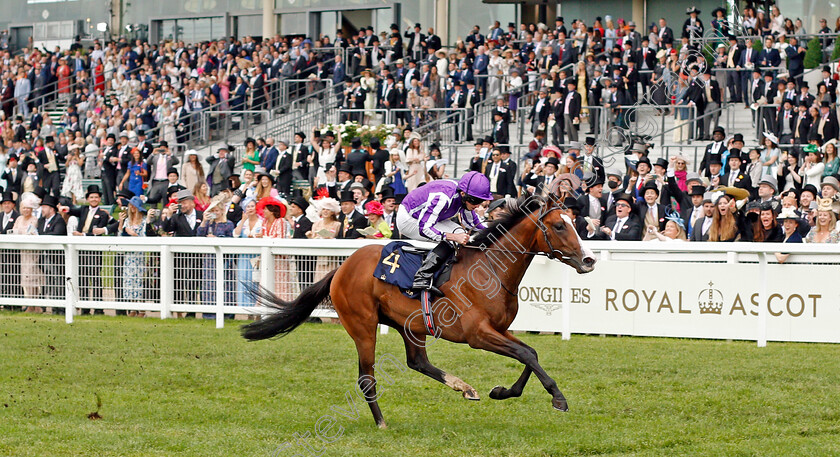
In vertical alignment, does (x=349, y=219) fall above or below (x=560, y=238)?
below

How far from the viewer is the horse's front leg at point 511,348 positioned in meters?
6.17

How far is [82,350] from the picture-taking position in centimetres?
970

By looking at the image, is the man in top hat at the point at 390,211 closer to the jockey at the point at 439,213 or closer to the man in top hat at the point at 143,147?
the jockey at the point at 439,213

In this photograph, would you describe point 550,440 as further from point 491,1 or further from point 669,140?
point 491,1

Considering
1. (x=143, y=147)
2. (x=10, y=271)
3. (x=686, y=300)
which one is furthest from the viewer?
(x=143, y=147)

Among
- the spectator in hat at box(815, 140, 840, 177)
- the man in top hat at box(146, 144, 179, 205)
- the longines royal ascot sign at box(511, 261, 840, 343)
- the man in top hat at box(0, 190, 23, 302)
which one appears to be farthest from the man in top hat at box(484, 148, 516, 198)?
the man in top hat at box(0, 190, 23, 302)

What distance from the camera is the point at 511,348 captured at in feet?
21.0

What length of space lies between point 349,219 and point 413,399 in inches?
179

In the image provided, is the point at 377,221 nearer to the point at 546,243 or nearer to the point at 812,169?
the point at 546,243

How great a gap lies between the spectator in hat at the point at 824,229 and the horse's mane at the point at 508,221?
4530mm

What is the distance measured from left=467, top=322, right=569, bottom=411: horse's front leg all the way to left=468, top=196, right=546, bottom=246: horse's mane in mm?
587

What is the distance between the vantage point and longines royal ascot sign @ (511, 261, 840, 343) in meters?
9.30

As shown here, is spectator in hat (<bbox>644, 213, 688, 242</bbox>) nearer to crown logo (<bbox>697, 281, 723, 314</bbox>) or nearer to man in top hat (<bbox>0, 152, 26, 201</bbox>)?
crown logo (<bbox>697, 281, 723, 314</bbox>)

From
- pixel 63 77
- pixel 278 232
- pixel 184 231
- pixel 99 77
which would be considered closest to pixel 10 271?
pixel 184 231
